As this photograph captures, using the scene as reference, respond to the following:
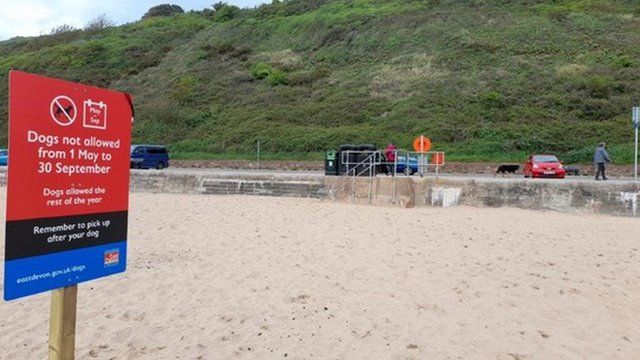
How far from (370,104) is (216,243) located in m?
30.7

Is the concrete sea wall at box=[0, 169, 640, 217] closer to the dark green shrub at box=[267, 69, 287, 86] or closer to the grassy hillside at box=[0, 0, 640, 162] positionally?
the grassy hillside at box=[0, 0, 640, 162]

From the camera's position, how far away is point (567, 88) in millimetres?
37281

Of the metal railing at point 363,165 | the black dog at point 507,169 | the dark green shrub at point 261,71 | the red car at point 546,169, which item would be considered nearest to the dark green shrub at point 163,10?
the dark green shrub at point 261,71

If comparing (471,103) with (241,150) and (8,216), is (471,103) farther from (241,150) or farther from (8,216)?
(8,216)

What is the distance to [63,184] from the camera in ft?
9.26

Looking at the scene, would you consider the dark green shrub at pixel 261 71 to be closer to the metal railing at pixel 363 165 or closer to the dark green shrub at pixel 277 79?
the dark green shrub at pixel 277 79

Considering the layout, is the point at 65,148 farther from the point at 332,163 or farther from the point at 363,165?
the point at 332,163

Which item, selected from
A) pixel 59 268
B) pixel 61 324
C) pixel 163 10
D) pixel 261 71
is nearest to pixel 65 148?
pixel 59 268

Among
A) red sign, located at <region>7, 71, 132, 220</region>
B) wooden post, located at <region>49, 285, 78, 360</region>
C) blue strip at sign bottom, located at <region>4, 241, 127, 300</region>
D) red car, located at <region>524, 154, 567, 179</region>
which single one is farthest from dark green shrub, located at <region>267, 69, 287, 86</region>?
wooden post, located at <region>49, 285, 78, 360</region>

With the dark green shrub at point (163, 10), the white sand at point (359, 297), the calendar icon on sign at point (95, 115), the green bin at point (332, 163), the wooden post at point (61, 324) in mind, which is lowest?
the white sand at point (359, 297)

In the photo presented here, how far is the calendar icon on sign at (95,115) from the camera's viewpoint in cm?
295

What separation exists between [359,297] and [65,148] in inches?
Answer: 166

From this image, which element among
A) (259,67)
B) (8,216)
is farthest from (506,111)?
(8,216)

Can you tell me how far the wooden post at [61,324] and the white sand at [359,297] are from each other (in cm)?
177
